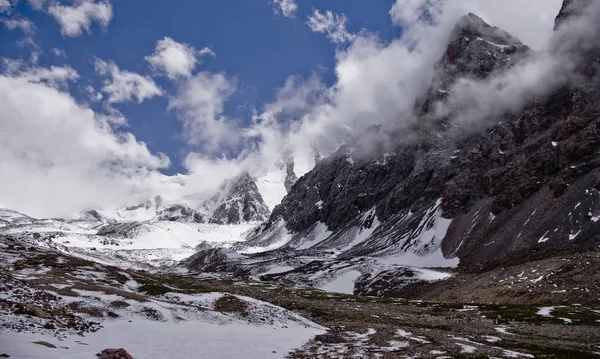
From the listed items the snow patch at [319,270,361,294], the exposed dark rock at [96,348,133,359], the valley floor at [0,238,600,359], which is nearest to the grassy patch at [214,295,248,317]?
the valley floor at [0,238,600,359]

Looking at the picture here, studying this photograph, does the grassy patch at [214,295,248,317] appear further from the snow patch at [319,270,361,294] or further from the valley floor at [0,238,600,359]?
the snow patch at [319,270,361,294]

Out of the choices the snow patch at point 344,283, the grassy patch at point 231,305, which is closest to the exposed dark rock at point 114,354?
the grassy patch at point 231,305

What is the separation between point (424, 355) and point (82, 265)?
9506 centimetres

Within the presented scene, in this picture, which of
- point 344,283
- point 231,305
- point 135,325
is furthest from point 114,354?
point 344,283

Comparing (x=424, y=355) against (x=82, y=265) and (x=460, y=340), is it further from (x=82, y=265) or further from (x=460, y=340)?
(x=82, y=265)

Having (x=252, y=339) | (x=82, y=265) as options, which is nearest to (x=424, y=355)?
(x=252, y=339)

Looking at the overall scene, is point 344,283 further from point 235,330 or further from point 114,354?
point 114,354

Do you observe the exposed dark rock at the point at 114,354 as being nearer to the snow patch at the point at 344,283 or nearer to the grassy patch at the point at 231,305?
the grassy patch at the point at 231,305

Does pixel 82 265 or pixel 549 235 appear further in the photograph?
pixel 549 235

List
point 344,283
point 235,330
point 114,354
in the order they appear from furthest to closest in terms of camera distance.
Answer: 1. point 344,283
2. point 235,330
3. point 114,354

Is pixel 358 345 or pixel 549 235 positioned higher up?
pixel 549 235

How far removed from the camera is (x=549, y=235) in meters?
150

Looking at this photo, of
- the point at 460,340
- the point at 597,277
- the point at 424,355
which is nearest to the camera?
the point at 424,355

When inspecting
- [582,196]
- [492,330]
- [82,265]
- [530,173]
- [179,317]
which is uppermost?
[530,173]
